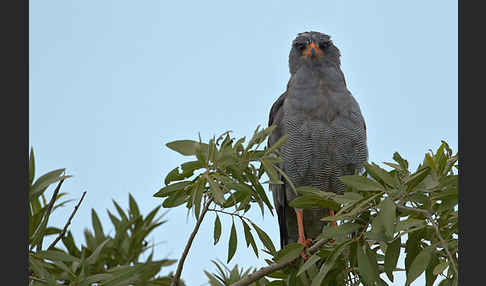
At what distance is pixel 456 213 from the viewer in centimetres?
355

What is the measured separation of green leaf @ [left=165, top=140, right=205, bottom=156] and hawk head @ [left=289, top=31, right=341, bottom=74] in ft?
9.83

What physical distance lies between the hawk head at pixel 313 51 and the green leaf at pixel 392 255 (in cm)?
315

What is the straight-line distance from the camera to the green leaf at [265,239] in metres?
4.27

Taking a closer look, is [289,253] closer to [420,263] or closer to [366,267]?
[366,267]

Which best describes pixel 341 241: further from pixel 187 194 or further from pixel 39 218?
pixel 39 218

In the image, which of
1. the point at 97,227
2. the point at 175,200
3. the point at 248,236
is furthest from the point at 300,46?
the point at 175,200

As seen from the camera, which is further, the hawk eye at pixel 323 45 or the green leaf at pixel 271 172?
the hawk eye at pixel 323 45

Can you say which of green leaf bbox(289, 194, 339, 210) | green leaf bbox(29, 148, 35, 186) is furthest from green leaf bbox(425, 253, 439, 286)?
green leaf bbox(29, 148, 35, 186)

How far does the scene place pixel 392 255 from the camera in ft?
12.1

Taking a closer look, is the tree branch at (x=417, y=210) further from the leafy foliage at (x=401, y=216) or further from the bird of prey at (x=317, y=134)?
the bird of prey at (x=317, y=134)

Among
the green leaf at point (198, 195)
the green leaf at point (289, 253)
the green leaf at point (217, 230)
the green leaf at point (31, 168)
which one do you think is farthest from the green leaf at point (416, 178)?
the green leaf at point (31, 168)

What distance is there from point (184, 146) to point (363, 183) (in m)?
1.10

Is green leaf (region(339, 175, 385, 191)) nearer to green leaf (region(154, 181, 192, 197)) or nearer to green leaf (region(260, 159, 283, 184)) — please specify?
green leaf (region(260, 159, 283, 184))

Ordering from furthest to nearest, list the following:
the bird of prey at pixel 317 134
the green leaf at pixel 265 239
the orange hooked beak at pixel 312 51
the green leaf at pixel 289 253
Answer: the orange hooked beak at pixel 312 51 → the bird of prey at pixel 317 134 → the green leaf at pixel 265 239 → the green leaf at pixel 289 253
